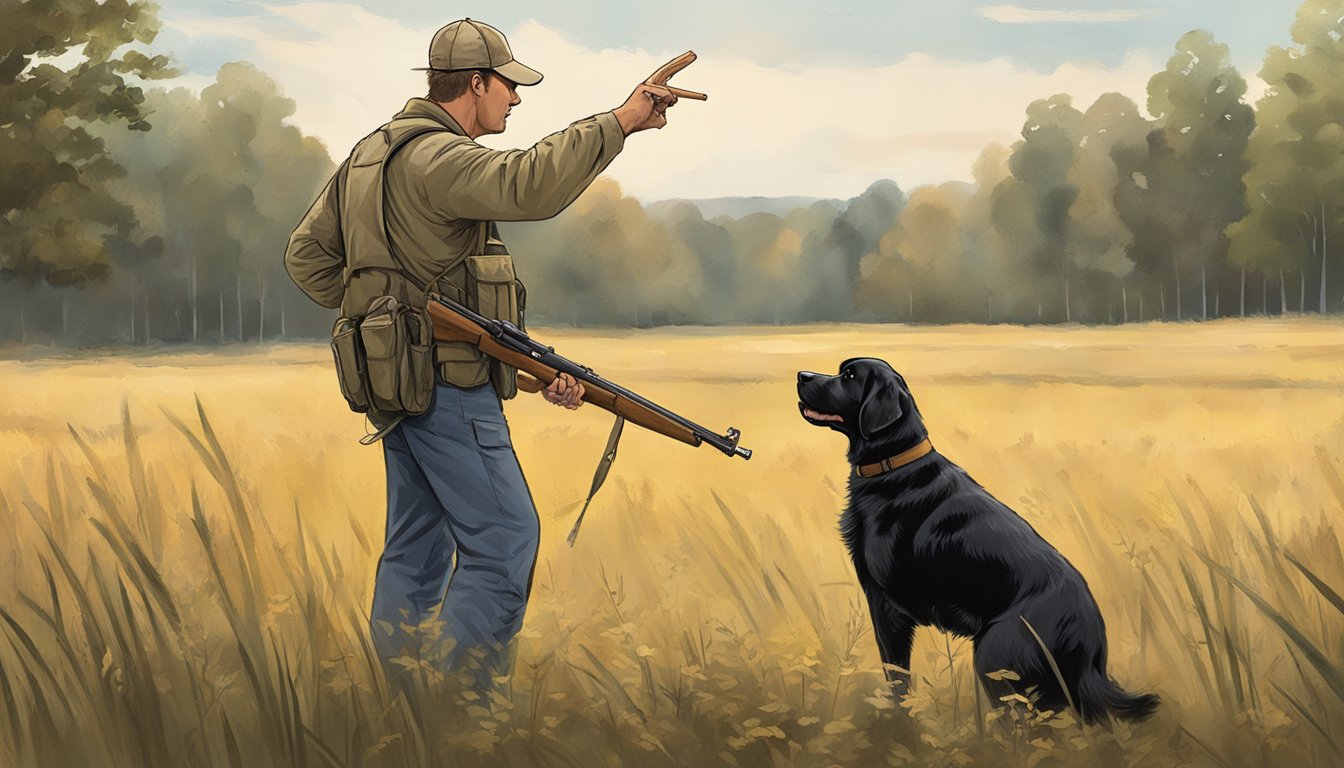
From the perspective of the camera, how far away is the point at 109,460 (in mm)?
7918

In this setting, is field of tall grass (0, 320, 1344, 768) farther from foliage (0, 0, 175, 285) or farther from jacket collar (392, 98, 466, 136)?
foliage (0, 0, 175, 285)

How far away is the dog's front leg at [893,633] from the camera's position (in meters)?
4.12

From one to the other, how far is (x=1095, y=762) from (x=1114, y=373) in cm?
1288

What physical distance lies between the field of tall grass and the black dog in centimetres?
11

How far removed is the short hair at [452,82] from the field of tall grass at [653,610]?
1.43 metres

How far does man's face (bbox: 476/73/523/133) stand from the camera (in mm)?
4250

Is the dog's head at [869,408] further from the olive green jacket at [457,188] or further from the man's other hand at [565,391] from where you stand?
the olive green jacket at [457,188]

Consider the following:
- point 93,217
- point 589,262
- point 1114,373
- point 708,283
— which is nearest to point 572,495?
point 1114,373

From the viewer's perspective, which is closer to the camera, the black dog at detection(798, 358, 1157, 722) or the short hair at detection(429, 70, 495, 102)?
the black dog at detection(798, 358, 1157, 722)

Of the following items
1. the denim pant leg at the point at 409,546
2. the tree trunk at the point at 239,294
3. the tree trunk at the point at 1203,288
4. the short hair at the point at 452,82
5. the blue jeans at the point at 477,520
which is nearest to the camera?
the blue jeans at the point at 477,520

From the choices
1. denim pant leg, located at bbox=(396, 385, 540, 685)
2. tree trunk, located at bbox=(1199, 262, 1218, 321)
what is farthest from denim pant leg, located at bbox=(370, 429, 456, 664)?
tree trunk, located at bbox=(1199, 262, 1218, 321)

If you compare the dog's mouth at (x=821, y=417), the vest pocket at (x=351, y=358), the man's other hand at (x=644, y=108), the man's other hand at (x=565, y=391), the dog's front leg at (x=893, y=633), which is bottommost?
the dog's front leg at (x=893, y=633)

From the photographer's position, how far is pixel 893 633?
412cm

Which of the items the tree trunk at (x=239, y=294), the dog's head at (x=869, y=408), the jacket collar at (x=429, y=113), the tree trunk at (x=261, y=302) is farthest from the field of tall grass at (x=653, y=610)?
the tree trunk at (x=261, y=302)
